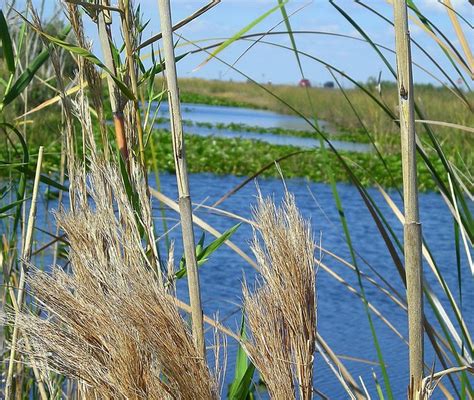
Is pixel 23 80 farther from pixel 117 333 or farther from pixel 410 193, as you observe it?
pixel 410 193

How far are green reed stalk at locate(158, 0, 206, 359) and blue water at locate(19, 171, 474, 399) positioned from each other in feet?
2.03

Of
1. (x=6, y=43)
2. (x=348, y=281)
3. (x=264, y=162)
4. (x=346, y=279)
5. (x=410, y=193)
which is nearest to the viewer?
(x=410, y=193)

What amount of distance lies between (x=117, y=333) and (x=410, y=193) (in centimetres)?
38

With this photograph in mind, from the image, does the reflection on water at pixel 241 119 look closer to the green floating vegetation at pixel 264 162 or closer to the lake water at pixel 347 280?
the green floating vegetation at pixel 264 162

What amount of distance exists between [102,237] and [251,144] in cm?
1304

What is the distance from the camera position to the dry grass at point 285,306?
1.04m

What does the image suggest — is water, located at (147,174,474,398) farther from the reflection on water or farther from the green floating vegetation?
the reflection on water

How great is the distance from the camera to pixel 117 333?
39.5 inches

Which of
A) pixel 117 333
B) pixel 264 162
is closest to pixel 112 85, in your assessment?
pixel 117 333

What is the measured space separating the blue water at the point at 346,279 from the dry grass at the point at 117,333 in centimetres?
69

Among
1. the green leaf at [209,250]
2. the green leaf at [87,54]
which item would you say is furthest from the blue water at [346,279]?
the green leaf at [87,54]

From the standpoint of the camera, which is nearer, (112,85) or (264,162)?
(112,85)

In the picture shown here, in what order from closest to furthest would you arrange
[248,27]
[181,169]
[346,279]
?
[181,169] → [248,27] → [346,279]

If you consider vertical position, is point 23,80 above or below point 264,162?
above
